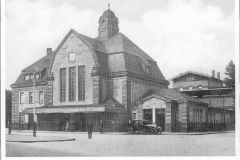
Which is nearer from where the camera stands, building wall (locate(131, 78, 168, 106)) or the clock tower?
building wall (locate(131, 78, 168, 106))

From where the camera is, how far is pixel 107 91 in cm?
4212

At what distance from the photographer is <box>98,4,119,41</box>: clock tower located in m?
44.3

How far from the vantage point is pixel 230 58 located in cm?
2473

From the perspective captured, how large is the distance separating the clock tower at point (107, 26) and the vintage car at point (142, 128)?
12766mm

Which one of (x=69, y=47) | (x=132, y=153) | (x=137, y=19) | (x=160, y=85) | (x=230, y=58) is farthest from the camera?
(x=160, y=85)

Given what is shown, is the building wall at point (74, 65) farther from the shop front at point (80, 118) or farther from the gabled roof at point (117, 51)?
the shop front at point (80, 118)

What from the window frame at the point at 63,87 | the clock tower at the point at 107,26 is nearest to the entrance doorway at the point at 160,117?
the window frame at the point at 63,87

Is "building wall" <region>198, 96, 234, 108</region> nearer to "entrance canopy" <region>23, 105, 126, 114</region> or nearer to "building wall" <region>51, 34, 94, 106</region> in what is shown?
"entrance canopy" <region>23, 105, 126, 114</region>

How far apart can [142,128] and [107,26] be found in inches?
555

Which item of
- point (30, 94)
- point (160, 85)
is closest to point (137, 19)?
point (160, 85)

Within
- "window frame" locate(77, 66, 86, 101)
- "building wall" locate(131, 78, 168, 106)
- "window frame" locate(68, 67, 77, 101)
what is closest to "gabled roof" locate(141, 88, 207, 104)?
"building wall" locate(131, 78, 168, 106)

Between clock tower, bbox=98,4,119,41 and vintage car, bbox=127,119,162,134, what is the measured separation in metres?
12.8

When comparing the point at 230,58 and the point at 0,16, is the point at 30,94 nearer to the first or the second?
the point at 0,16

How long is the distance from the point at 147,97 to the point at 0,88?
20189mm
